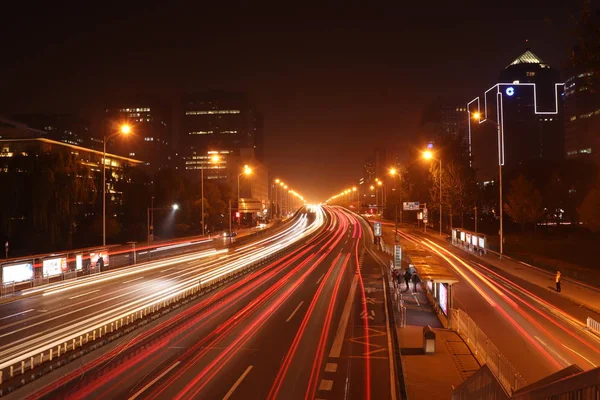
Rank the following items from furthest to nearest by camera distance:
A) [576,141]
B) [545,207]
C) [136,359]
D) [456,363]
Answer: [576,141] → [545,207] → [136,359] → [456,363]

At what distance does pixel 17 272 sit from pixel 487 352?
964 inches

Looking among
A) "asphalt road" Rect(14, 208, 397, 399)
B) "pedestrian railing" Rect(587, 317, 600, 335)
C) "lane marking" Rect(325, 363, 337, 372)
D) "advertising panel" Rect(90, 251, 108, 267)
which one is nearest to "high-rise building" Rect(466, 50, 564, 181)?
"advertising panel" Rect(90, 251, 108, 267)

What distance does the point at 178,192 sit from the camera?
286 ft

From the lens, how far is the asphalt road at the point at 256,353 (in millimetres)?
13031

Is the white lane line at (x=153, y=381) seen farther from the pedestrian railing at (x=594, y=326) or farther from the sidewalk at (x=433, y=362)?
the pedestrian railing at (x=594, y=326)

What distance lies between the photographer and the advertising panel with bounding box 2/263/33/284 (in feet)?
85.0

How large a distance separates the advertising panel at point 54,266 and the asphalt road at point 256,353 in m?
10.6

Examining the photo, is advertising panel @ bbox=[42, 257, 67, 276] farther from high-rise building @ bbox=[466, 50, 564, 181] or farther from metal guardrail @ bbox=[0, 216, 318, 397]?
high-rise building @ bbox=[466, 50, 564, 181]

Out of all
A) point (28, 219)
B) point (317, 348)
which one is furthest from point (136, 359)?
point (28, 219)

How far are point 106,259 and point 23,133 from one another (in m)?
84.4

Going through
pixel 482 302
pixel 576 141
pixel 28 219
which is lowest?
pixel 482 302

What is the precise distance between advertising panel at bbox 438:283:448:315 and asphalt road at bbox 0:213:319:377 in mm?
14210

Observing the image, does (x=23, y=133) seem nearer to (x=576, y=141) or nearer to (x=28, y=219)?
(x=28, y=219)

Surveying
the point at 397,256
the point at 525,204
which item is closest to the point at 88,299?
the point at 397,256
